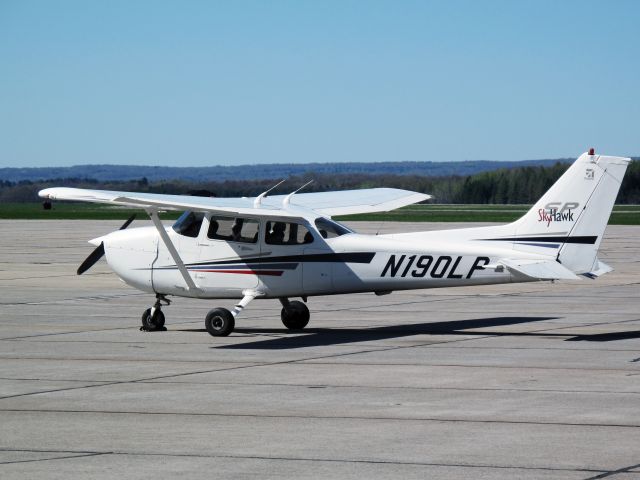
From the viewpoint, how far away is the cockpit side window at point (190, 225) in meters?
19.0

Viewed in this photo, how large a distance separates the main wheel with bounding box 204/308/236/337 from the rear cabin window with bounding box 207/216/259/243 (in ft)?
3.90

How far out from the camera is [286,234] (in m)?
18.5

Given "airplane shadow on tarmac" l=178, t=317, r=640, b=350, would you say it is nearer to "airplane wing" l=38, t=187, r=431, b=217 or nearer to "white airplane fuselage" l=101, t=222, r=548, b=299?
"white airplane fuselage" l=101, t=222, r=548, b=299

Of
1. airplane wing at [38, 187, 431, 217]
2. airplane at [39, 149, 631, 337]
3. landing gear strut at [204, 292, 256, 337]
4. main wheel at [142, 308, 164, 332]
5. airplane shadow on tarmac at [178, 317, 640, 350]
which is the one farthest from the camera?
main wheel at [142, 308, 164, 332]

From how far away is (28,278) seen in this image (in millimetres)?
31156

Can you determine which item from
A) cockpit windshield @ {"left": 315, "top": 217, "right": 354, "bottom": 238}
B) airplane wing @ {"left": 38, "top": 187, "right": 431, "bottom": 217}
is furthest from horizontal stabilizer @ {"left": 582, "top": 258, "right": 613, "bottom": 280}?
airplane wing @ {"left": 38, "top": 187, "right": 431, "bottom": 217}

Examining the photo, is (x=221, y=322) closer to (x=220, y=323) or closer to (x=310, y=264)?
(x=220, y=323)

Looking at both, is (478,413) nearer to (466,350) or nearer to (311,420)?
(311,420)

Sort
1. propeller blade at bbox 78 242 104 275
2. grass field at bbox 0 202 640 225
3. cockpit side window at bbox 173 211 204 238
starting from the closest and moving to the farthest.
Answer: cockpit side window at bbox 173 211 204 238 → propeller blade at bbox 78 242 104 275 → grass field at bbox 0 202 640 225

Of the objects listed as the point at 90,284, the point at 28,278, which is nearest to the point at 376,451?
the point at 90,284

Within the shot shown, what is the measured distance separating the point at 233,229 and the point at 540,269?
486 cm

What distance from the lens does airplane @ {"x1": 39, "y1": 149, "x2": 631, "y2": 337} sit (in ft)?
56.6

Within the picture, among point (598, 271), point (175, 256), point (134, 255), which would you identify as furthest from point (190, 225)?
point (598, 271)

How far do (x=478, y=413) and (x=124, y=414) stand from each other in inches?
134
